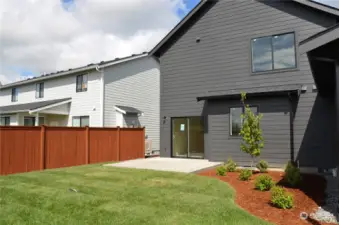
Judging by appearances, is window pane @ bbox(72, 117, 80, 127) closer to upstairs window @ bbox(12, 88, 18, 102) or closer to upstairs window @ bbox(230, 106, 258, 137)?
upstairs window @ bbox(12, 88, 18, 102)

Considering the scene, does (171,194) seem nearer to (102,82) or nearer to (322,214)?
(322,214)

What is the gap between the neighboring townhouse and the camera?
18.2 m

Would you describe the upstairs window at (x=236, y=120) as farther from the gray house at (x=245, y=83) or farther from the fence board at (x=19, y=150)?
the fence board at (x=19, y=150)

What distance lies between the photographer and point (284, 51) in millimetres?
11859

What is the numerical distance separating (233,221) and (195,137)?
975 cm

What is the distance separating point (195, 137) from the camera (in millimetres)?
14594

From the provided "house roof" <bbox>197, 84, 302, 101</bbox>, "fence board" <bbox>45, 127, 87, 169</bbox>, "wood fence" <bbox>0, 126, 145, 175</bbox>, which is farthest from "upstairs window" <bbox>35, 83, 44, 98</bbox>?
"house roof" <bbox>197, 84, 302, 101</bbox>

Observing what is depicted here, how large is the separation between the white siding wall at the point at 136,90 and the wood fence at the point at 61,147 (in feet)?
12.7

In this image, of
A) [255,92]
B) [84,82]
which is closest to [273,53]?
[255,92]

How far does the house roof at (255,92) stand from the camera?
11.1 m

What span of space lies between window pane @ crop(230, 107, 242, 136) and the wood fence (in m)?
5.72

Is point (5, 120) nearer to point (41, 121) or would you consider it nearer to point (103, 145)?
point (41, 121)

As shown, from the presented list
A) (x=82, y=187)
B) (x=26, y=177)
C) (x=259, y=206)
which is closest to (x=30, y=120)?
(x=26, y=177)

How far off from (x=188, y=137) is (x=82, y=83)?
29.6ft
